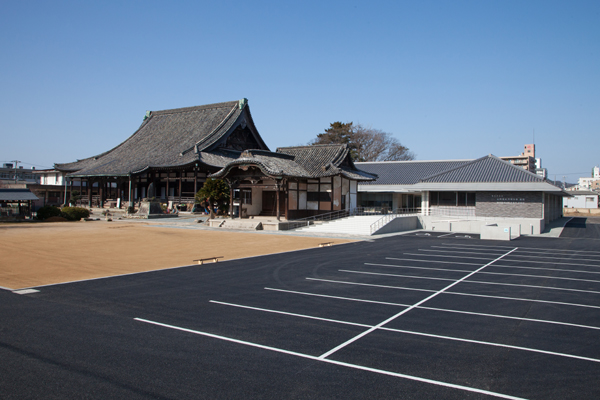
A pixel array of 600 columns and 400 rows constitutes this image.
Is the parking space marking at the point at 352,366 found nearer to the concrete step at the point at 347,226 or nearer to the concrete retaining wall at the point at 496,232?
the concrete step at the point at 347,226

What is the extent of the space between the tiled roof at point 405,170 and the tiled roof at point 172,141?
13000 mm

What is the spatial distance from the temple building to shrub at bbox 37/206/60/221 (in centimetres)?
691

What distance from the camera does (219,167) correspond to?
125ft

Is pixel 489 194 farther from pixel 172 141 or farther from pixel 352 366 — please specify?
pixel 172 141

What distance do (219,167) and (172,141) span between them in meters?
9.15

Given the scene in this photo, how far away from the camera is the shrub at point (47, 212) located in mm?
30812

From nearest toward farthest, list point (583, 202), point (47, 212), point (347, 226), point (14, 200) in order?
1. point (347, 226)
2. point (14, 200)
3. point (47, 212)
4. point (583, 202)

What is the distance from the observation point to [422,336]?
6402mm

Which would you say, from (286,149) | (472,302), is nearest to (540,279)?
(472,302)

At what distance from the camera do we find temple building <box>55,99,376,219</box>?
28094 millimetres

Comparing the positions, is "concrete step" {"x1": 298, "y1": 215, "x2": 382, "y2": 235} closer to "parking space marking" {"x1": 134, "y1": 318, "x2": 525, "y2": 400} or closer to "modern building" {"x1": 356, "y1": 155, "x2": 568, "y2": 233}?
"modern building" {"x1": 356, "y1": 155, "x2": 568, "y2": 233}

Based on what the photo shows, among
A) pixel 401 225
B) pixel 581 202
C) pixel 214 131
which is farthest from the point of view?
pixel 581 202

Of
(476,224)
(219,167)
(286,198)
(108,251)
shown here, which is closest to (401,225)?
(476,224)

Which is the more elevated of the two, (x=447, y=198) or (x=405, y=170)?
(x=405, y=170)
